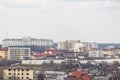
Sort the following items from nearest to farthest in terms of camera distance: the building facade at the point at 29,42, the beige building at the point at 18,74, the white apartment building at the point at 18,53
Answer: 1. the beige building at the point at 18,74
2. the white apartment building at the point at 18,53
3. the building facade at the point at 29,42

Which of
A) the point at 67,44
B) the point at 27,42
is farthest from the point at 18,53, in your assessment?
the point at 67,44

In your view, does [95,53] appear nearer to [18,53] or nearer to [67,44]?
[18,53]

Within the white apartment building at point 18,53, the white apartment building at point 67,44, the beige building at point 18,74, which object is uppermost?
the white apartment building at point 67,44

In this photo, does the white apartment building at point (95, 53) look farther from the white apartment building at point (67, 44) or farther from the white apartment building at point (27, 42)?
the white apartment building at point (27, 42)

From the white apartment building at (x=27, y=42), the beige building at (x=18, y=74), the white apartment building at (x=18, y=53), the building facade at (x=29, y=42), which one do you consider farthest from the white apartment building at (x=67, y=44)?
the beige building at (x=18, y=74)

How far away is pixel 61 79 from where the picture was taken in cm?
2438

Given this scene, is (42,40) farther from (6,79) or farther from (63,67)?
(6,79)

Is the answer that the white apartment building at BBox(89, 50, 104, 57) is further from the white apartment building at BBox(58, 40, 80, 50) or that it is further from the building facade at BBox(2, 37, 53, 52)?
the building facade at BBox(2, 37, 53, 52)

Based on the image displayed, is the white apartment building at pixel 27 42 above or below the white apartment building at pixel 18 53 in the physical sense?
above

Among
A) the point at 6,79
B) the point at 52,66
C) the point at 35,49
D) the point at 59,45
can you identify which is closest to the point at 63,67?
the point at 52,66

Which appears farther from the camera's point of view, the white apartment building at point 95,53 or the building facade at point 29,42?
the building facade at point 29,42

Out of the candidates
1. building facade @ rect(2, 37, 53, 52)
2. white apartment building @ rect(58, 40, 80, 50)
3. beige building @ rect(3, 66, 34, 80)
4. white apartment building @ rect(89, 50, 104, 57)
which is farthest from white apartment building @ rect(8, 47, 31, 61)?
beige building @ rect(3, 66, 34, 80)

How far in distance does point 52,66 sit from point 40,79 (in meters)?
14.3

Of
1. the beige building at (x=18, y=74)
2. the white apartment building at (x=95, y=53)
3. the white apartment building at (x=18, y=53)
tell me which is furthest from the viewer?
the white apartment building at (x=95, y=53)
